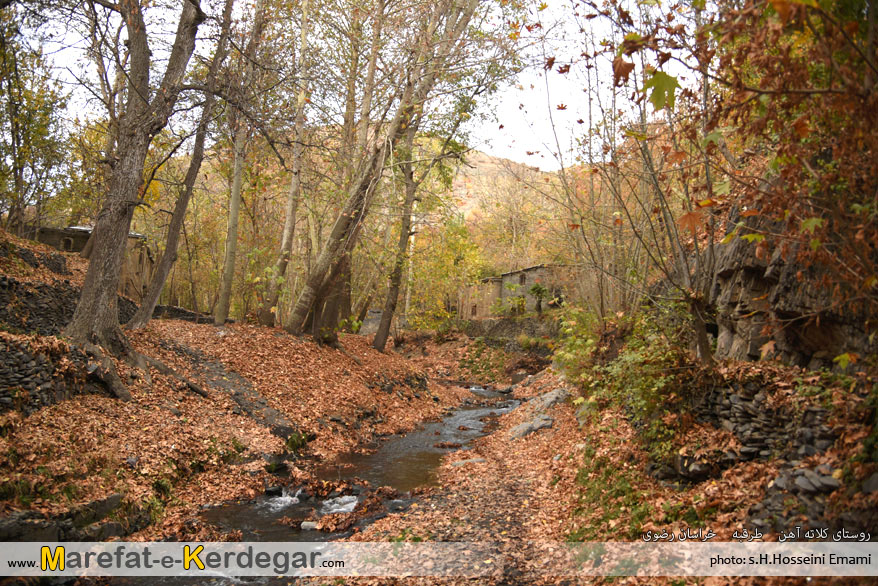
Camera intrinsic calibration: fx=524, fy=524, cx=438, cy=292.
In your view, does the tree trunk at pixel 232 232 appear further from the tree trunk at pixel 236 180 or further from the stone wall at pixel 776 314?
the stone wall at pixel 776 314

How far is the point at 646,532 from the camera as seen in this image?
18.0 feet

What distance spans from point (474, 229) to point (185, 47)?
35189 mm

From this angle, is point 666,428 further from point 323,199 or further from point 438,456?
point 323,199

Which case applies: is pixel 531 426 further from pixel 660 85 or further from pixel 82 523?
pixel 660 85

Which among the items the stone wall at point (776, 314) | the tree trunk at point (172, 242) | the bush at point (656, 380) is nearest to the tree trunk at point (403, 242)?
the tree trunk at point (172, 242)

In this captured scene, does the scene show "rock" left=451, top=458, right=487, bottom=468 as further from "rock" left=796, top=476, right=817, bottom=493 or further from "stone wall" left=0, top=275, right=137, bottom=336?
"stone wall" left=0, top=275, right=137, bottom=336

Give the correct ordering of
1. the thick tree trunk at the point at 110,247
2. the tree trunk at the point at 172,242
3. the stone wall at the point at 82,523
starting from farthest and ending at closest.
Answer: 1. the tree trunk at the point at 172,242
2. the thick tree trunk at the point at 110,247
3. the stone wall at the point at 82,523

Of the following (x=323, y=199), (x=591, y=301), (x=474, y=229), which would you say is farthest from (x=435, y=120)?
(x=474, y=229)

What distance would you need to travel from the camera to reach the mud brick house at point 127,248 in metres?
18.0

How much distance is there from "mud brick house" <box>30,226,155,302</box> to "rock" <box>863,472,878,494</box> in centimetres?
1921

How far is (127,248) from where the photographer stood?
1886cm

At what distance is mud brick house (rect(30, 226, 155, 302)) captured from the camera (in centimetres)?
1802

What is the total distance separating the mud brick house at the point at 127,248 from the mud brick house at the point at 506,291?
15920mm

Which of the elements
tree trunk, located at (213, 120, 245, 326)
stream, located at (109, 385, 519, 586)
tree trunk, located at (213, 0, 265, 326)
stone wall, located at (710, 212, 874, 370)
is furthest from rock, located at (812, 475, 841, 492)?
tree trunk, located at (213, 120, 245, 326)
